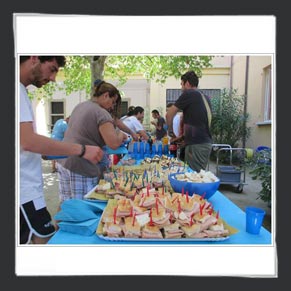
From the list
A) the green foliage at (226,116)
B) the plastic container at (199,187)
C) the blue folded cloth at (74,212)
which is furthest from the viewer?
the green foliage at (226,116)

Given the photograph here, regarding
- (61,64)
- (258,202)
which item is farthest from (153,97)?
(61,64)

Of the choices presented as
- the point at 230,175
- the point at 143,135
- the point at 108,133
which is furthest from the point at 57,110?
the point at 230,175

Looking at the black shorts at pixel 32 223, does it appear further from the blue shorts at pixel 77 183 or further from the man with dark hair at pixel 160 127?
the man with dark hair at pixel 160 127

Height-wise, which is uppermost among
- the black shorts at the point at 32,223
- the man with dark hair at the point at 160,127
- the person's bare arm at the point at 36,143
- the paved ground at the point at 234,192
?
the man with dark hair at the point at 160,127

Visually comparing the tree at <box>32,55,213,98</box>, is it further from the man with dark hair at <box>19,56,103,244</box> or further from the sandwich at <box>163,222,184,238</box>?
the sandwich at <box>163,222,184,238</box>

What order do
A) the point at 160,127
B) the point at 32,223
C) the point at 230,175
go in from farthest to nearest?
the point at 160,127 < the point at 230,175 < the point at 32,223

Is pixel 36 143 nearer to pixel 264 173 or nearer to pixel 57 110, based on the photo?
pixel 57 110

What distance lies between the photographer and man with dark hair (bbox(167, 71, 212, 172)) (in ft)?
9.56

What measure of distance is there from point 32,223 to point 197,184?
0.95 meters

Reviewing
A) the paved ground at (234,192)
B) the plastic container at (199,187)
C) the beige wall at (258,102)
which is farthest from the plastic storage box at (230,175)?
the plastic container at (199,187)

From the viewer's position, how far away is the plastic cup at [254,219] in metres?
1.28

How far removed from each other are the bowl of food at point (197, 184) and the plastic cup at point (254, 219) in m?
0.32

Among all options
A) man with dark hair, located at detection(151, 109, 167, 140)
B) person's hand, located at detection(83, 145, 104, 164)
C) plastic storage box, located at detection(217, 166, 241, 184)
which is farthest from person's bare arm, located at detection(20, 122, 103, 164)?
man with dark hair, located at detection(151, 109, 167, 140)

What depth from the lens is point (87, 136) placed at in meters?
2.13
